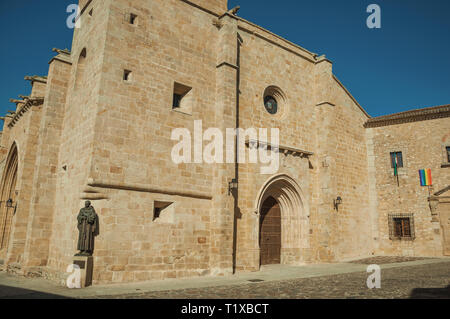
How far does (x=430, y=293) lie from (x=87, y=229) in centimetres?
761

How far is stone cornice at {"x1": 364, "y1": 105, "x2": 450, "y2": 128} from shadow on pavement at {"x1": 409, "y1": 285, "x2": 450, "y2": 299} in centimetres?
1175

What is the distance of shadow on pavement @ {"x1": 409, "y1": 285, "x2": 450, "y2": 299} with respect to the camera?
6.36 meters

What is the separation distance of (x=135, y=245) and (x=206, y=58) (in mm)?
6725

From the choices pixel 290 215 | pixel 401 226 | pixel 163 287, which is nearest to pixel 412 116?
pixel 401 226

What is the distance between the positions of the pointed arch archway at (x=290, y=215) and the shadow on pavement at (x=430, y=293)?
6396 mm

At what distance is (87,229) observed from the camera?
852 centimetres

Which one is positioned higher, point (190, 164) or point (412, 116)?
point (412, 116)

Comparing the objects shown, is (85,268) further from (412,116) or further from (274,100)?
(412,116)

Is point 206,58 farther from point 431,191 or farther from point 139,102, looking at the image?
point 431,191

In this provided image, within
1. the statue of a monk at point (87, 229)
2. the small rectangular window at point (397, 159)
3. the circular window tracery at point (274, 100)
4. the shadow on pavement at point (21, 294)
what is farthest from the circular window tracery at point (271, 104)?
the shadow on pavement at point (21, 294)

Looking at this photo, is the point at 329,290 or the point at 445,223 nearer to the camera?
the point at 329,290
